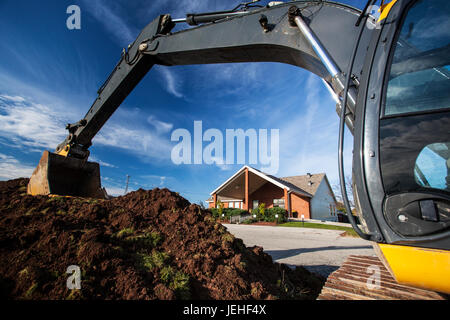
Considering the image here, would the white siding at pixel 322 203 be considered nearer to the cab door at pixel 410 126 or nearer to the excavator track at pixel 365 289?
the excavator track at pixel 365 289

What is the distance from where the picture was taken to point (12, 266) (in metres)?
1.71

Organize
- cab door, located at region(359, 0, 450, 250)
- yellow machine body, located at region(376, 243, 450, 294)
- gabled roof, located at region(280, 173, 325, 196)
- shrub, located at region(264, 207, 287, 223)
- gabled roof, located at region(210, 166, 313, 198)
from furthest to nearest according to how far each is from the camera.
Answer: gabled roof, located at region(280, 173, 325, 196)
gabled roof, located at region(210, 166, 313, 198)
shrub, located at region(264, 207, 287, 223)
cab door, located at region(359, 0, 450, 250)
yellow machine body, located at region(376, 243, 450, 294)

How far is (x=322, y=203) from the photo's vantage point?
26203mm

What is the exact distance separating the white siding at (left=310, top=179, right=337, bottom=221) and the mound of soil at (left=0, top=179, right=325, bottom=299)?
22.4 metres

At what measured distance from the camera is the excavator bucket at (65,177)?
3.96m

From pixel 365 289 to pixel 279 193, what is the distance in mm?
22954

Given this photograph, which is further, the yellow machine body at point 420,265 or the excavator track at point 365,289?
the excavator track at point 365,289

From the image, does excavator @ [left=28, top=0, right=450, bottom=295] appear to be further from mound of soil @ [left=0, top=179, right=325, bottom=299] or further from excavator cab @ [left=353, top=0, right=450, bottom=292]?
mound of soil @ [left=0, top=179, right=325, bottom=299]

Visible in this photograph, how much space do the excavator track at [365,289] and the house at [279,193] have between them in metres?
18.9

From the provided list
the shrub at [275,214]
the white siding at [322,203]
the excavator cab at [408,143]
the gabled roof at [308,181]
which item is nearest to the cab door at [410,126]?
the excavator cab at [408,143]

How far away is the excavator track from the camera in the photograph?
1.93 metres

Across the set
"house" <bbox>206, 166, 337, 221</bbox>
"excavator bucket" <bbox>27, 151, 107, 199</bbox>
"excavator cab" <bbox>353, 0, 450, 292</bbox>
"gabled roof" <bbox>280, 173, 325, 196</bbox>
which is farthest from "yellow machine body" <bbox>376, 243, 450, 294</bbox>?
"gabled roof" <bbox>280, 173, 325, 196</bbox>

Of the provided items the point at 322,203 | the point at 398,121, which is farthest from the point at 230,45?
the point at 322,203

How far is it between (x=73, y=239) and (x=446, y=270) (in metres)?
3.21
